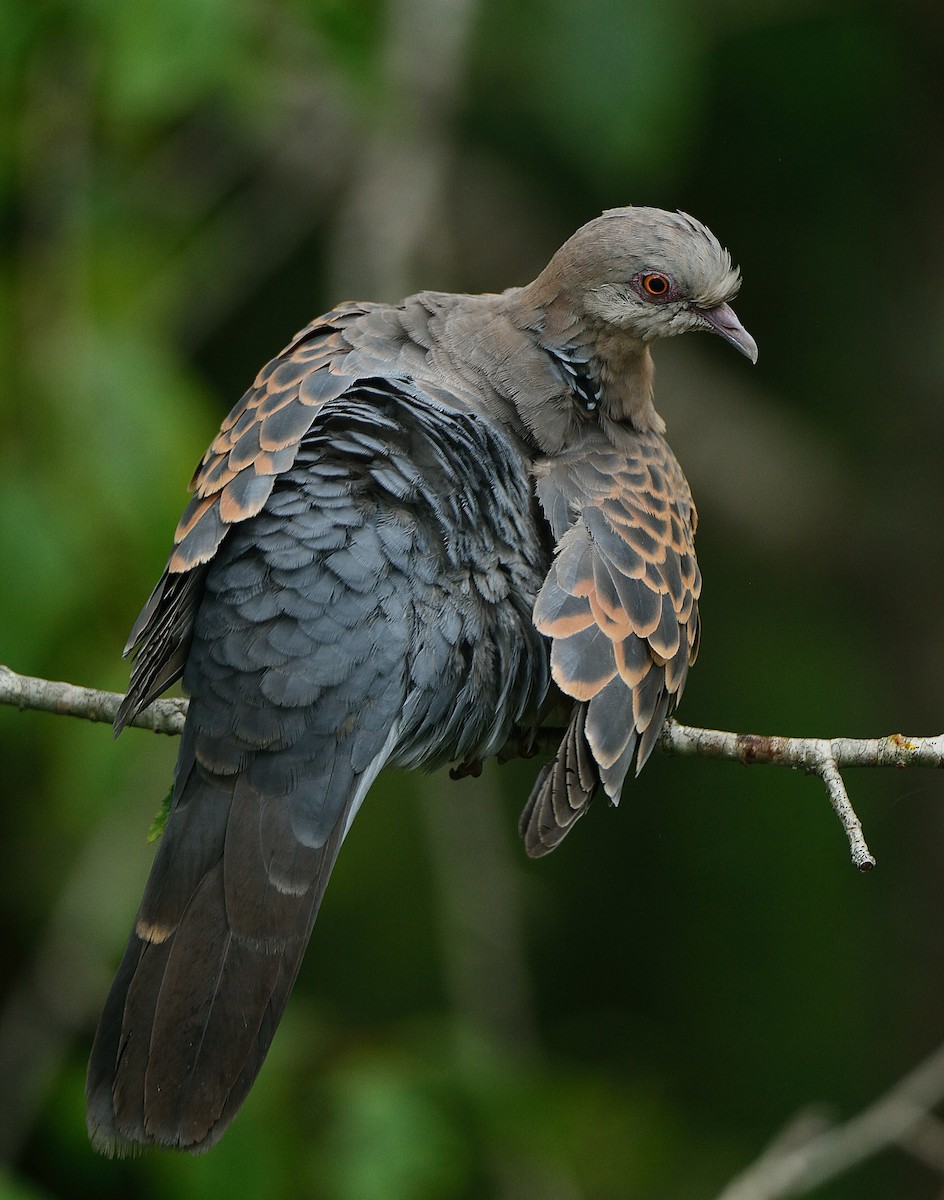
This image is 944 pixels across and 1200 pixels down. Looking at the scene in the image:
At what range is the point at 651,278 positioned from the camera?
355 cm

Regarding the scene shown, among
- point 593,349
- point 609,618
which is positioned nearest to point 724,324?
point 593,349

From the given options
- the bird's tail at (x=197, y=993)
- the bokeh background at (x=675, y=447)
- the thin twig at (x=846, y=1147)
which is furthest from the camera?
the bokeh background at (x=675, y=447)

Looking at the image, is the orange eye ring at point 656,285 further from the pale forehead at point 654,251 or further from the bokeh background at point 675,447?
the bokeh background at point 675,447

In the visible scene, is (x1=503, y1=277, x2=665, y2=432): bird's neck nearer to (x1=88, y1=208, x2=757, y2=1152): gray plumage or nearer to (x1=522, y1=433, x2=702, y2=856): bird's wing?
(x1=88, y1=208, x2=757, y2=1152): gray plumage

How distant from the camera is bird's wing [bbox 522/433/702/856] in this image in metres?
3.08

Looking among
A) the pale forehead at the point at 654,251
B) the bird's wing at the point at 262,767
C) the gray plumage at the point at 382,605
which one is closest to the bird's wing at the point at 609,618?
the gray plumage at the point at 382,605

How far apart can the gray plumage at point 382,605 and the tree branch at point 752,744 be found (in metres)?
0.15

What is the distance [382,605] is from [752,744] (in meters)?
Answer: 0.76

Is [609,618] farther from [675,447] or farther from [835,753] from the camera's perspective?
[675,447]

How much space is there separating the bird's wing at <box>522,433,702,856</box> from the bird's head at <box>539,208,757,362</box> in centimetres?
32

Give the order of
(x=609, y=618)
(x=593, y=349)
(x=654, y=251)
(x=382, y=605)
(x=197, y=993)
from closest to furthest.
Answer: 1. (x=197, y=993)
2. (x=382, y=605)
3. (x=609, y=618)
4. (x=654, y=251)
5. (x=593, y=349)

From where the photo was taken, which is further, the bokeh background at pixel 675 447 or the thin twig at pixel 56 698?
the bokeh background at pixel 675 447

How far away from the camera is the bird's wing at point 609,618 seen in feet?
10.1

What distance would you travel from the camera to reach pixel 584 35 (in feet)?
16.5
